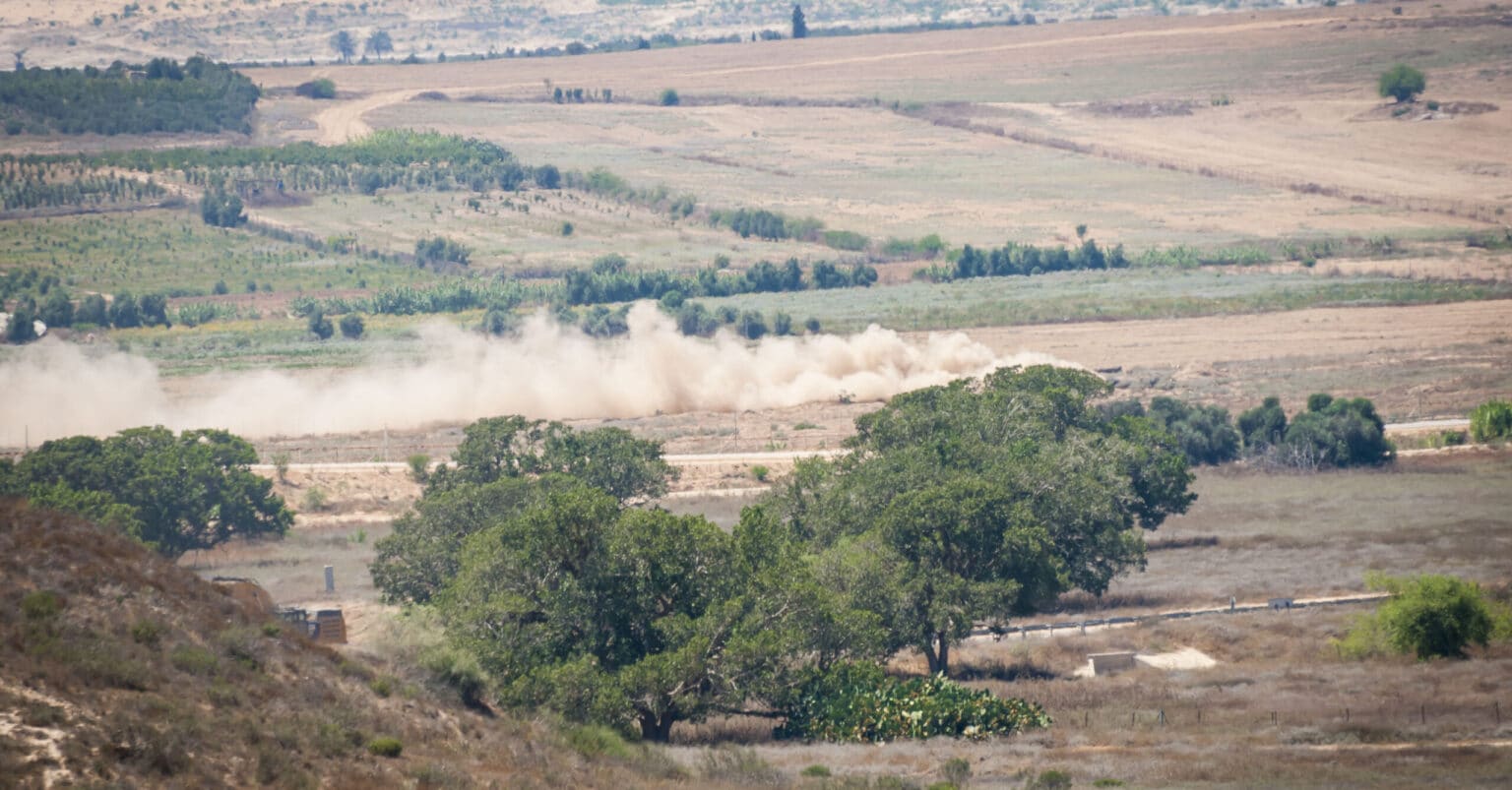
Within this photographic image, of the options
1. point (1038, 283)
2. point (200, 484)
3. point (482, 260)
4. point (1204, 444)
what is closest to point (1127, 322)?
point (1038, 283)

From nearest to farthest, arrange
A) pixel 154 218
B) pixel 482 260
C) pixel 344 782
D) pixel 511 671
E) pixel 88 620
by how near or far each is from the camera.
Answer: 1. pixel 344 782
2. pixel 88 620
3. pixel 511 671
4. pixel 482 260
5. pixel 154 218

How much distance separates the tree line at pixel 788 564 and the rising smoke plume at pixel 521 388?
32.3 m

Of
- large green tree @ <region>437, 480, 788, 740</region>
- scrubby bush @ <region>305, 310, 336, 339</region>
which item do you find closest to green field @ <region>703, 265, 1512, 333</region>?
scrubby bush @ <region>305, 310, 336, 339</region>

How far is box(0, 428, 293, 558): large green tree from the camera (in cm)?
7644

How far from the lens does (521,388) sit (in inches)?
4508

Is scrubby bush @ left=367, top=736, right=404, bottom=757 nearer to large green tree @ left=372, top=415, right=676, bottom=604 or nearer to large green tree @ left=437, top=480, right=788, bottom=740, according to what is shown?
large green tree @ left=437, top=480, right=788, bottom=740

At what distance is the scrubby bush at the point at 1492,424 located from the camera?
99438 millimetres

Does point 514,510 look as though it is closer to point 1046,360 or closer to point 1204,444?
point 1204,444

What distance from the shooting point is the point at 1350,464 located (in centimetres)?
9725

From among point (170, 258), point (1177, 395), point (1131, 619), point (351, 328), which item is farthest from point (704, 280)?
point (1131, 619)

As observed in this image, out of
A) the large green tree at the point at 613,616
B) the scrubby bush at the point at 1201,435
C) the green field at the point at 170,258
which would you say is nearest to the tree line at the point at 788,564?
the large green tree at the point at 613,616

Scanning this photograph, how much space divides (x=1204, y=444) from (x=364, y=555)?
4382 cm

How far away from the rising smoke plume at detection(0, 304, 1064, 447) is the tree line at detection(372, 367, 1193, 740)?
1272 inches

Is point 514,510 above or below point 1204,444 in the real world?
above
